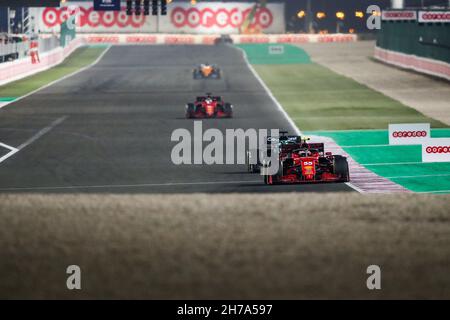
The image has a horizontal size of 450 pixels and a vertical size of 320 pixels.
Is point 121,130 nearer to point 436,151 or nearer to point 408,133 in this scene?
point 408,133

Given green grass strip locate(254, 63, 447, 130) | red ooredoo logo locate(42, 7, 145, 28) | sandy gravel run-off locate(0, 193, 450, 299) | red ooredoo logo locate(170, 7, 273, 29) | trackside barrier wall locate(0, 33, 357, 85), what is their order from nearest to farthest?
sandy gravel run-off locate(0, 193, 450, 299), green grass strip locate(254, 63, 447, 130), trackside barrier wall locate(0, 33, 357, 85), red ooredoo logo locate(42, 7, 145, 28), red ooredoo logo locate(170, 7, 273, 29)

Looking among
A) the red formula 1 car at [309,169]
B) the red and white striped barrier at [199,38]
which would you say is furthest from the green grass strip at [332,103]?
the red and white striped barrier at [199,38]

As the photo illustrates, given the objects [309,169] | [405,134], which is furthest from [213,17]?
[309,169]

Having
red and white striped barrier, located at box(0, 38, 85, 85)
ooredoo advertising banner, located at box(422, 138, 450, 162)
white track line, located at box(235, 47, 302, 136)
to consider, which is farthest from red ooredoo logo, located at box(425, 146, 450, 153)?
red and white striped barrier, located at box(0, 38, 85, 85)

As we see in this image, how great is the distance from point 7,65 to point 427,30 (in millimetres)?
24126

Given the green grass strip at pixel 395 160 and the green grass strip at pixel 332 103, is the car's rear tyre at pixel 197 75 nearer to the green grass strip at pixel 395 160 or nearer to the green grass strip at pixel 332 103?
the green grass strip at pixel 332 103

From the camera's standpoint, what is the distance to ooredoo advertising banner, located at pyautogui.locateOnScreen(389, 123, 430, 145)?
25.7m

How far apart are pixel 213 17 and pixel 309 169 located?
111 meters

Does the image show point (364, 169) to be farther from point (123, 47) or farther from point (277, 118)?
point (123, 47)

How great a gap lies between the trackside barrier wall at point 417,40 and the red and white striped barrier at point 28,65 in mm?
23508

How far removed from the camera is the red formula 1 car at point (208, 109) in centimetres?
3922

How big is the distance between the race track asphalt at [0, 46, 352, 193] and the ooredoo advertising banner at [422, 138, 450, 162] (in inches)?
120

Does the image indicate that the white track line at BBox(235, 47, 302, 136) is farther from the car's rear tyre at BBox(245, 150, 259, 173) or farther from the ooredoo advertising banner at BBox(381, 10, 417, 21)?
the ooredoo advertising banner at BBox(381, 10, 417, 21)
